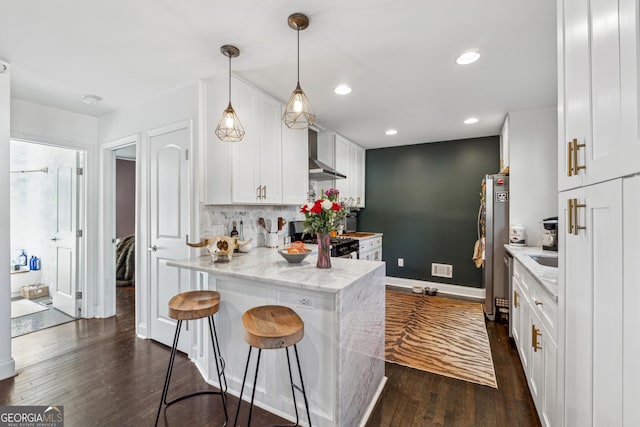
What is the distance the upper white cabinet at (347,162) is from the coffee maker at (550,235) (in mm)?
2516

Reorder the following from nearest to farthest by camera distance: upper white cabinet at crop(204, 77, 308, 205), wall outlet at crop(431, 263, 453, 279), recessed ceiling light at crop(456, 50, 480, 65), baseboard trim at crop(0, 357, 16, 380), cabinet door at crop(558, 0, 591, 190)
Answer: cabinet door at crop(558, 0, 591, 190) → recessed ceiling light at crop(456, 50, 480, 65) → baseboard trim at crop(0, 357, 16, 380) → upper white cabinet at crop(204, 77, 308, 205) → wall outlet at crop(431, 263, 453, 279)

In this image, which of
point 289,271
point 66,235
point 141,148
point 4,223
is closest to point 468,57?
point 289,271

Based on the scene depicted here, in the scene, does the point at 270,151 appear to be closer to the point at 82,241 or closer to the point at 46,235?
the point at 82,241

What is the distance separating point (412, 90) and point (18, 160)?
5.27 meters

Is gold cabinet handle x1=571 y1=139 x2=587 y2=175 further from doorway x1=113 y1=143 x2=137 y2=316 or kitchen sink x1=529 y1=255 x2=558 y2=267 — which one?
doorway x1=113 y1=143 x2=137 y2=316

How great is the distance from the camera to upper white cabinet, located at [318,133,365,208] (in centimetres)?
409

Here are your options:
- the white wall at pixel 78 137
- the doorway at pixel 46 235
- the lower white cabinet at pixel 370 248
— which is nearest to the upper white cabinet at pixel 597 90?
the lower white cabinet at pixel 370 248

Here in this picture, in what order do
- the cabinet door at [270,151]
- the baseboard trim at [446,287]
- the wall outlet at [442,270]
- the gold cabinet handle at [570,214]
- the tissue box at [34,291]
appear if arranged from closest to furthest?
the gold cabinet handle at [570,214] → the cabinet door at [270,151] → the tissue box at [34,291] → the baseboard trim at [446,287] → the wall outlet at [442,270]

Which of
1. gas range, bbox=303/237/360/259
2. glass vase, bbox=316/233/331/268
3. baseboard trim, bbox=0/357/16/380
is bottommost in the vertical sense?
baseboard trim, bbox=0/357/16/380

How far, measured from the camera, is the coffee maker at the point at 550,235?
270 centimetres

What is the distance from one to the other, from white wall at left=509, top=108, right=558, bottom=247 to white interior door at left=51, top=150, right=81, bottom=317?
5.04m
